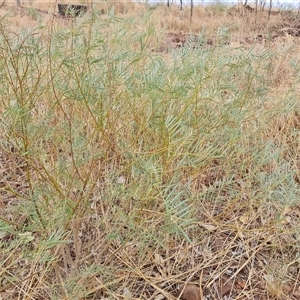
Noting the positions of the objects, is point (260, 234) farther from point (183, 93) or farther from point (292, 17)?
point (292, 17)

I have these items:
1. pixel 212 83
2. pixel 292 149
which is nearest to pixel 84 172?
pixel 212 83

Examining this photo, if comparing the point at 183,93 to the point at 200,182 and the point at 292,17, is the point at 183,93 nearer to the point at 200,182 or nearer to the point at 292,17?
the point at 200,182

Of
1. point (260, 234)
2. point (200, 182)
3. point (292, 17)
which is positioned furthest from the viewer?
point (292, 17)

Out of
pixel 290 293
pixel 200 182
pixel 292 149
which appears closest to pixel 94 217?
pixel 200 182

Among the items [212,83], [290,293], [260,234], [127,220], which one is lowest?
[290,293]

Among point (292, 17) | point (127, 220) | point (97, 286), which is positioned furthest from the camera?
point (292, 17)

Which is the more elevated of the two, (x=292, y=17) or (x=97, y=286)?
(x=292, y=17)

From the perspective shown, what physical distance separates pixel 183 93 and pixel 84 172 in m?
0.39

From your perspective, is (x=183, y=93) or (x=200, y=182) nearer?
(x=183, y=93)

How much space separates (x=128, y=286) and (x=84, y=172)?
384mm

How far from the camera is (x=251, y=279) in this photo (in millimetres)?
1212

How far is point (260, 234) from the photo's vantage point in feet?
4.23

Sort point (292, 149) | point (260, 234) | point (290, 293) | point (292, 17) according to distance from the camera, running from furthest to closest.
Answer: point (292, 17) → point (292, 149) → point (260, 234) → point (290, 293)

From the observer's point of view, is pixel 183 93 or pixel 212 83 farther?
pixel 212 83
